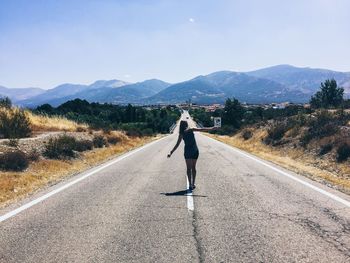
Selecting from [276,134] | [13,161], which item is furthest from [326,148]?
[13,161]

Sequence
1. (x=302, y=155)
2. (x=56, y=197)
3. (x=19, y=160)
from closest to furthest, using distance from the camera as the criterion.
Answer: (x=56, y=197) < (x=19, y=160) < (x=302, y=155)

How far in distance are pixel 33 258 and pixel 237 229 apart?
320cm

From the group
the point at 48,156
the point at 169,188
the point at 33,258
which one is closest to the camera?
the point at 33,258

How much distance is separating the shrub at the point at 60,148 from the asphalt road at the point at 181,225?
6398mm

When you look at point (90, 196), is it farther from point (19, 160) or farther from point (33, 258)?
point (19, 160)

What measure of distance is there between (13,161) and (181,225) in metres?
9.21

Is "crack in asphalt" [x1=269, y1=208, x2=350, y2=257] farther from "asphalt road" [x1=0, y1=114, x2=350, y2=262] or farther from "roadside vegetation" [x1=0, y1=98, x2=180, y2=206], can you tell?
"roadside vegetation" [x1=0, y1=98, x2=180, y2=206]

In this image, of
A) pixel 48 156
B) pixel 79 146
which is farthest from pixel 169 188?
pixel 79 146

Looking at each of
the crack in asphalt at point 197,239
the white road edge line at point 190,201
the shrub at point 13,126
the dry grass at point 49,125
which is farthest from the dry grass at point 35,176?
the dry grass at point 49,125

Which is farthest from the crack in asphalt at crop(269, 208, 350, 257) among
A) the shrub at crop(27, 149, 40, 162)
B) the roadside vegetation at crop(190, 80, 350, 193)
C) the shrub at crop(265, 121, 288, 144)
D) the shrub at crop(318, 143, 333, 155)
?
the shrub at crop(265, 121, 288, 144)

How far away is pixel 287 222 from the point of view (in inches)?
279

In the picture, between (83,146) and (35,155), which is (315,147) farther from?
(35,155)

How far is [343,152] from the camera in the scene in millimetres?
16641

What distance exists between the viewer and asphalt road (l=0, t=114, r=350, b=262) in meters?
5.54
